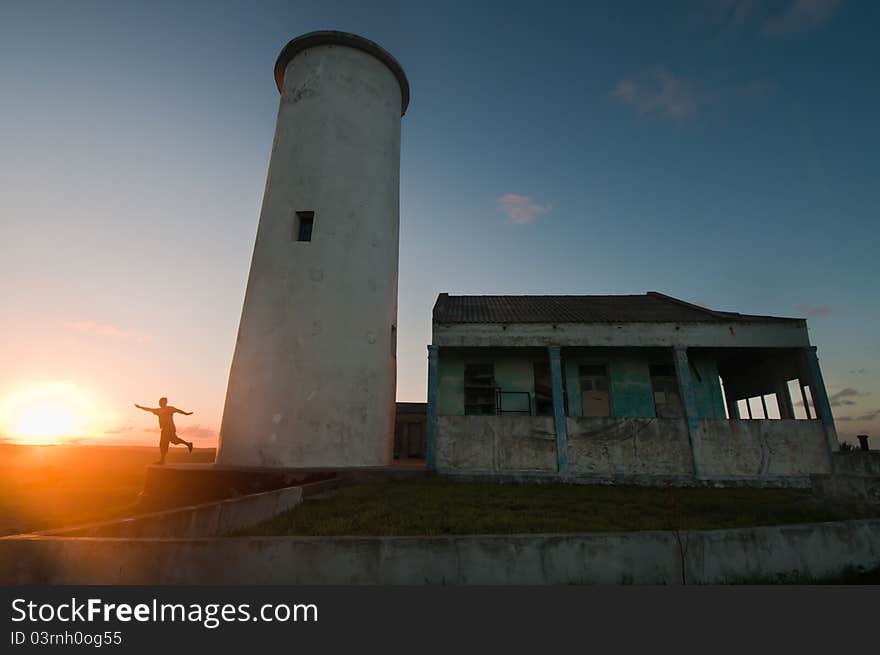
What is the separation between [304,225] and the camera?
13.4 metres

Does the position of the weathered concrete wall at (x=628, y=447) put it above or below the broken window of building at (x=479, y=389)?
below

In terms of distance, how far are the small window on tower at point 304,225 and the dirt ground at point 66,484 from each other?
25.6 ft

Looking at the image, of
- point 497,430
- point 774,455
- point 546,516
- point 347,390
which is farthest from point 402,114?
point 774,455

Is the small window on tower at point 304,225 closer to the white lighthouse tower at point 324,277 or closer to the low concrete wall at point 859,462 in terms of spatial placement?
the white lighthouse tower at point 324,277

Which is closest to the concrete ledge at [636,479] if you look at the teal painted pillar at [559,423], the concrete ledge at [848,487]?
the teal painted pillar at [559,423]

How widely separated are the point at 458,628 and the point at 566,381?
13143mm

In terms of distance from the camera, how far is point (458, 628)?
333 centimetres

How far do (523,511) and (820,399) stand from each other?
1119cm

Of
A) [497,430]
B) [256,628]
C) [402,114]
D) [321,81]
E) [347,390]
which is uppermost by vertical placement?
[402,114]

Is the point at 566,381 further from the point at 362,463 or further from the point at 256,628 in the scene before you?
the point at 256,628

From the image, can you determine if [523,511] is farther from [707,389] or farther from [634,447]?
[707,389]

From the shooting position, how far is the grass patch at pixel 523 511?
239 inches

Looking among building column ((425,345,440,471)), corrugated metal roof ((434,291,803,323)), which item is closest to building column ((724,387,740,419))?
corrugated metal roof ((434,291,803,323))

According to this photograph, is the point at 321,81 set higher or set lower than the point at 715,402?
higher
